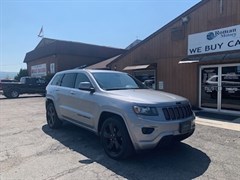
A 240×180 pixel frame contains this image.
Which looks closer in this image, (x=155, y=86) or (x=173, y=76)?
(x=173, y=76)

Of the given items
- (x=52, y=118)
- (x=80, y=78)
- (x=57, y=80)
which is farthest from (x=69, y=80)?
Result: (x=52, y=118)

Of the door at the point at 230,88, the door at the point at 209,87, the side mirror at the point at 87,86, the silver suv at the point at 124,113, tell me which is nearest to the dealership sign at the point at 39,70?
the door at the point at 209,87

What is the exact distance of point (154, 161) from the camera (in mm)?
4781

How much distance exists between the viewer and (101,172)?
4.31 meters

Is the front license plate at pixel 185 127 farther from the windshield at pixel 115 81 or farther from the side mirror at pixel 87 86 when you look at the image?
the side mirror at pixel 87 86

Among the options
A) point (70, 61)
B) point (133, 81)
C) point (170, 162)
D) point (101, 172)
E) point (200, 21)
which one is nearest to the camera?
point (101, 172)

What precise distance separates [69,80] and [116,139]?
2.79 metres

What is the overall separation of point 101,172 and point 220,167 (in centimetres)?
218

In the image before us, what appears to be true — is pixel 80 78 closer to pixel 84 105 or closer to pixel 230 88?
pixel 84 105

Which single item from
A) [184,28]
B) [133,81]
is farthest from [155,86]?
[133,81]

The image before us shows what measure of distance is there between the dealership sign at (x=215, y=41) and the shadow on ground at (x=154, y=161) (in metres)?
6.65

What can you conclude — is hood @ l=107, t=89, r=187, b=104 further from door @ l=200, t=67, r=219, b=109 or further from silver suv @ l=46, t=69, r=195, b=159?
door @ l=200, t=67, r=219, b=109

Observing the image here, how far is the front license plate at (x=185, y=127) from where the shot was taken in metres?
4.64

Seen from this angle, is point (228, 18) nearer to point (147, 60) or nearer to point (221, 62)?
point (221, 62)
